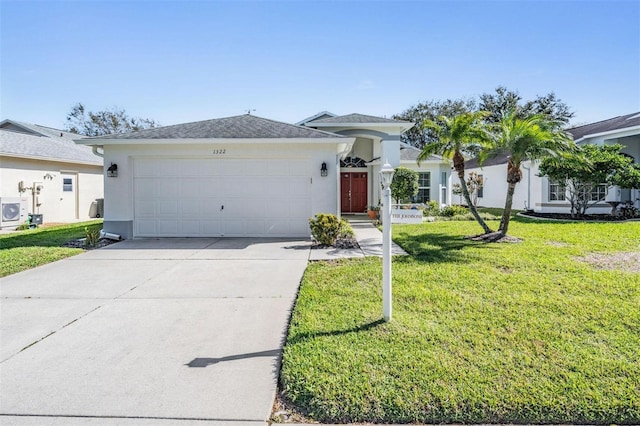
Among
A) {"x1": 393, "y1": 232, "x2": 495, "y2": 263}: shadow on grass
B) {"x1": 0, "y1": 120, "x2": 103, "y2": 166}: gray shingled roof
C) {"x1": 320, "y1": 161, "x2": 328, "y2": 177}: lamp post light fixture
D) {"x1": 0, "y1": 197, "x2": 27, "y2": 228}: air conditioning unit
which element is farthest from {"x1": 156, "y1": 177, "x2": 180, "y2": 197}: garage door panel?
{"x1": 0, "y1": 120, "x2": 103, "y2": 166}: gray shingled roof

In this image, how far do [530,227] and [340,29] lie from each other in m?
9.29

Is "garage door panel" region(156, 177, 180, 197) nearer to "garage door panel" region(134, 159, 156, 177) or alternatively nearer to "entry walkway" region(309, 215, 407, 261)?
"garage door panel" region(134, 159, 156, 177)

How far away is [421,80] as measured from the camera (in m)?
18.4

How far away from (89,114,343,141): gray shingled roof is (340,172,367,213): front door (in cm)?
725

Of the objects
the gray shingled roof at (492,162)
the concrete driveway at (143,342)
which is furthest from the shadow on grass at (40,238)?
the gray shingled roof at (492,162)

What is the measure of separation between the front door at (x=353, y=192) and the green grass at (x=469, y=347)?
12317 millimetres

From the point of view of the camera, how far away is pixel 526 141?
9.12 meters

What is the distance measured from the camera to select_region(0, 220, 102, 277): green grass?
24.6 ft

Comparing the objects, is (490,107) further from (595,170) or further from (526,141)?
(526,141)

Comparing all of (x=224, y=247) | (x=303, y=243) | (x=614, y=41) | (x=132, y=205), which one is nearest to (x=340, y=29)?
(x=303, y=243)

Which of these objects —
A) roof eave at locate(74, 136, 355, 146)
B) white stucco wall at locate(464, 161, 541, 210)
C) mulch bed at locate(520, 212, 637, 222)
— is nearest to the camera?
roof eave at locate(74, 136, 355, 146)

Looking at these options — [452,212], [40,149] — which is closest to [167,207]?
[40,149]

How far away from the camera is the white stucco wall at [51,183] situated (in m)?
14.6

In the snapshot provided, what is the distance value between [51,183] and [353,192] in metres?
14.3
